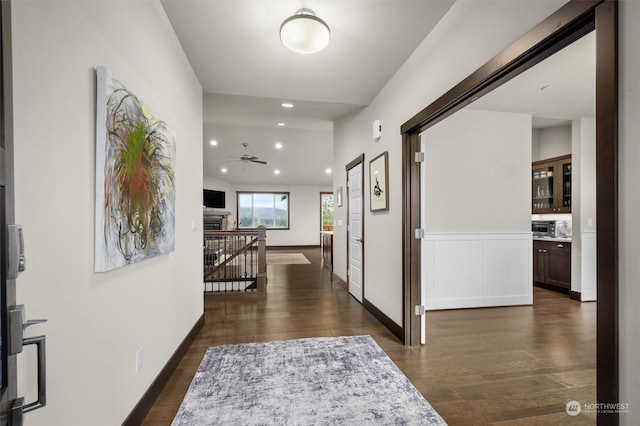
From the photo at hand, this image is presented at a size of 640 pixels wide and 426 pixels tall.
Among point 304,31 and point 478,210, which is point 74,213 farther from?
point 478,210

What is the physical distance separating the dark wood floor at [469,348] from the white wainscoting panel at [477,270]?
0.19m

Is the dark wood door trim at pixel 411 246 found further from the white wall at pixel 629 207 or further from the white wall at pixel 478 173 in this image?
the white wall at pixel 629 207

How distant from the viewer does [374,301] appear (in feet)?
11.8

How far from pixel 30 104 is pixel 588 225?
5.93 metres

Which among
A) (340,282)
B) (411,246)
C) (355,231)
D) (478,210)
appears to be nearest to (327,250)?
(340,282)

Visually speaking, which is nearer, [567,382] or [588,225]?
[567,382]

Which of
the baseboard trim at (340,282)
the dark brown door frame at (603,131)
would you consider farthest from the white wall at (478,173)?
the dark brown door frame at (603,131)

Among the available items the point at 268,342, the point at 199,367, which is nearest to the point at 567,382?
the point at 268,342

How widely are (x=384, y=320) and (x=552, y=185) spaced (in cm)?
426

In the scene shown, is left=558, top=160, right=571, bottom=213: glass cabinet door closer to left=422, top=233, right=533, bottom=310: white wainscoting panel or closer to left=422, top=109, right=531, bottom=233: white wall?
left=422, top=109, right=531, bottom=233: white wall

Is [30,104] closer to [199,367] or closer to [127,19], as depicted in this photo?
[127,19]

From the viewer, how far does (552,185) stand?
16.8ft

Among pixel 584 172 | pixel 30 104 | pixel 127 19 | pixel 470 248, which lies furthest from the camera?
pixel 584 172

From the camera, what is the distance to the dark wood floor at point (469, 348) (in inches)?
75.3
